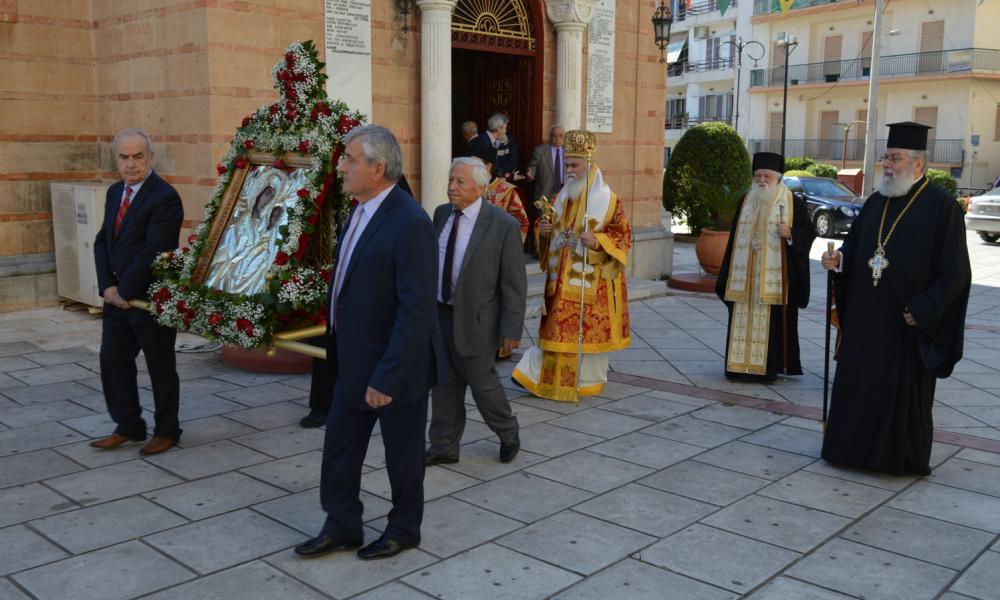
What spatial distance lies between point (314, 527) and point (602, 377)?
323cm

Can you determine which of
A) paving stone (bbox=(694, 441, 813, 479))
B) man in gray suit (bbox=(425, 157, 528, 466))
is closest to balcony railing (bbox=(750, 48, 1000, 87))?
paving stone (bbox=(694, 441, 813, 479))

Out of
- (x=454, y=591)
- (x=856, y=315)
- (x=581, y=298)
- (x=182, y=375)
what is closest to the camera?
(x=454, y=591)

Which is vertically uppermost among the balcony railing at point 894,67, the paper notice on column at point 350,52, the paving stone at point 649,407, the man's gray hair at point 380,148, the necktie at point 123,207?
the balcony railing at point 894,67

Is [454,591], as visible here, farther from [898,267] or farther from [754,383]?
[754,383]

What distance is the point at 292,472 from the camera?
17.7 ft

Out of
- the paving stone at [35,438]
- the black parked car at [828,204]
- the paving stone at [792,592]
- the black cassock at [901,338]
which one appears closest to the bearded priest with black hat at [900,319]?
the black cassock at [901,338]

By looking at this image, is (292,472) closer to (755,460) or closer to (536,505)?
(536,505)

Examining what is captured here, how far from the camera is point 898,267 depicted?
18.1 ft

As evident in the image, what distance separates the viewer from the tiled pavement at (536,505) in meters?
4.06

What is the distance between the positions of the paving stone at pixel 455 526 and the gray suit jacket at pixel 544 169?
6916 millimetres

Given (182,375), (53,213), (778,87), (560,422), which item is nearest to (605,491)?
(560,422)

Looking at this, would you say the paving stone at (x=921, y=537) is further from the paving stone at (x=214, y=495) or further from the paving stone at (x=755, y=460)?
the paving stone at (x=214, y=495)

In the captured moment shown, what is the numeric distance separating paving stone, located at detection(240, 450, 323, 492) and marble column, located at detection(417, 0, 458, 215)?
494 cm

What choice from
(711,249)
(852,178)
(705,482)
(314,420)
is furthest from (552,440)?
(852,178)
